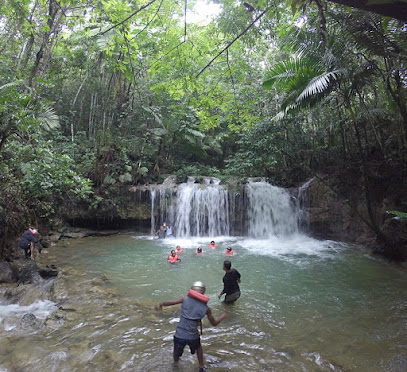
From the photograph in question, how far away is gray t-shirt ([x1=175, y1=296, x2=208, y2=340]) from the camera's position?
357 centimetres

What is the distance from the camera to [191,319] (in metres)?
3.57

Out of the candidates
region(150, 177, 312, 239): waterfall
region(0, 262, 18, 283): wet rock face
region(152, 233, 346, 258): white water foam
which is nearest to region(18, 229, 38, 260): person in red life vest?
region(0, 262, 18, 283): wet rock face

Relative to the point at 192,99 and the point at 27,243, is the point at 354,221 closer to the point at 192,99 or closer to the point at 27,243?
the point at 192,99

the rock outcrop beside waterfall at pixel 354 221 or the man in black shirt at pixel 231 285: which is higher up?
the rock outcrop beside waterfall at pixel 354 221

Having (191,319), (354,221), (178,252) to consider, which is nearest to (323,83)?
(191,319)

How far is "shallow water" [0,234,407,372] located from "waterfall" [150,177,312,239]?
3884 millimetres

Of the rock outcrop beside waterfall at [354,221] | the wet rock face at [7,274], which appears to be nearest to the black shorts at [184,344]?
the wet rock face at [7,274]

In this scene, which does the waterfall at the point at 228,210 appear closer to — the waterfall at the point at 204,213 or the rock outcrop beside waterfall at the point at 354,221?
the waterfall at the point at 204,213

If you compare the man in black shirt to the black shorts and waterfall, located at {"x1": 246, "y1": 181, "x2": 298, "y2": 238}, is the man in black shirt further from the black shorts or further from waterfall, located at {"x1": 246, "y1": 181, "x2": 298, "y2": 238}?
waterfall, located at {"x1": 246, "y1": 181, "x2": 298, "y2": 238}

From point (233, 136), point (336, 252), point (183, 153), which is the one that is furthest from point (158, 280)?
point (233, 136)

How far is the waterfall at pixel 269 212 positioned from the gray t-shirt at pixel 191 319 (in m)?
10.5

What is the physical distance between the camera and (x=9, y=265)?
24.5 feet

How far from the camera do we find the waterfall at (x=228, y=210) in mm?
13828

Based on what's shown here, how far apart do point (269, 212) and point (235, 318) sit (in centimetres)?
897
